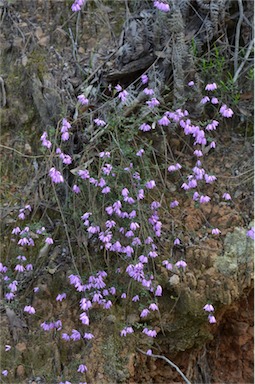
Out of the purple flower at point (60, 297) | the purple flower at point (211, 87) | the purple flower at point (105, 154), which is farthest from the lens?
the purple flower at point (211, 87)

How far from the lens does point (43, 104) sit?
3.72 m

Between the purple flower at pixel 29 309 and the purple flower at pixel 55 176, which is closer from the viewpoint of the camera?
the purple flower at pixel 55 176

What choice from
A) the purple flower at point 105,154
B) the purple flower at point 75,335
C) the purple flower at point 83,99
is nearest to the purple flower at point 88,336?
the purple flower at point 75,335

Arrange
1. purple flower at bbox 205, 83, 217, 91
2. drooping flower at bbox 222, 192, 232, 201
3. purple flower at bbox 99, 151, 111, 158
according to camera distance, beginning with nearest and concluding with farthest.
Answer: purple flower at bbox 99, 151, 111, 158
purple flower at bbox 205, 83, 217, 91
drooping flower at bbox 222, 192, 232, 201

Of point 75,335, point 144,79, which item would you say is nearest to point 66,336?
point 75,335

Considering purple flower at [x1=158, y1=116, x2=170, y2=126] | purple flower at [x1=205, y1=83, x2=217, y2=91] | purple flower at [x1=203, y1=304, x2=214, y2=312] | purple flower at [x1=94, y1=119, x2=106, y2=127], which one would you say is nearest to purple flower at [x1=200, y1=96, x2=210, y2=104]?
purple flower at [x1=205, y1=83, x2=217, y2=91]

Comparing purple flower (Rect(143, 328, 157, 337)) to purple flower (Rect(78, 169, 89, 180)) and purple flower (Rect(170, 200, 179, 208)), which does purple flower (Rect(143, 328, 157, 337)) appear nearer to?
purple flower (Rect(170, 200, 179, 208))

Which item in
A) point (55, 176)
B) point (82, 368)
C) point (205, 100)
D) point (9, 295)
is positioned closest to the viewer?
point (55, 176)

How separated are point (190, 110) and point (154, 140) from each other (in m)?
0.30

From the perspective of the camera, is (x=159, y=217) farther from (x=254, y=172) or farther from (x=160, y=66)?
(x=160, y=66)

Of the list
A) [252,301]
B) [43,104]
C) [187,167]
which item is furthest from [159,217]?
[43,104]

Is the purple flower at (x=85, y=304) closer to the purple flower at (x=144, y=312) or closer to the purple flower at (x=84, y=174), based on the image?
the purple flower at (x=144, y=312)

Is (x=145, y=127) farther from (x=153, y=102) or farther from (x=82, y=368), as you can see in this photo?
(x=82, y=368)

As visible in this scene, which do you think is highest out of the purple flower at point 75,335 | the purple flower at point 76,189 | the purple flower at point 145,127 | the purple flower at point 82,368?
the purple flower at point 145,127
